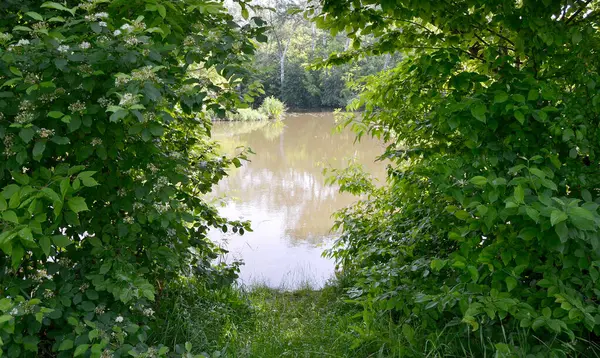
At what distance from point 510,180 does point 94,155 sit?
5.05 feet

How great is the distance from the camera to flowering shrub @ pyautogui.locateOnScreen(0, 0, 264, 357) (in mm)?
1320

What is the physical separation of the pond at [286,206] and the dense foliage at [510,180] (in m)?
0.96

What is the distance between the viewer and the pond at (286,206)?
4.61 metres

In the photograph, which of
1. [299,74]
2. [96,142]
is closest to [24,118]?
[96,142]

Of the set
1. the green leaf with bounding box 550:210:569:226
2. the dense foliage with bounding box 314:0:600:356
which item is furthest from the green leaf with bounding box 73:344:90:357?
the green leaf with bounding box 550:210:569:226

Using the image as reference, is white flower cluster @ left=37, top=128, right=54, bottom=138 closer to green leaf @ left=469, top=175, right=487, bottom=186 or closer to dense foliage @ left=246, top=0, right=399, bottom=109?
green leaf @ left=469, top=175, right=487, bottom=186

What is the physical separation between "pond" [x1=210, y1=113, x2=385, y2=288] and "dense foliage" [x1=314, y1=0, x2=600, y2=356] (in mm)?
956

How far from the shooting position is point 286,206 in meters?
6.96

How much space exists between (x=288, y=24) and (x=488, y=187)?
26606mm

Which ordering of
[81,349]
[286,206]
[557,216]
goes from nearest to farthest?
[557,216] < [81,349] < [286,206]

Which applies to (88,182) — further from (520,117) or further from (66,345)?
(520,117)

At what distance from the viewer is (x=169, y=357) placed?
1730mm

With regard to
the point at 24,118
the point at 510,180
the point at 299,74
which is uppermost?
the point at 24,118

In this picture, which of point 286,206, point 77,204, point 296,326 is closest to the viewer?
point 77,204
